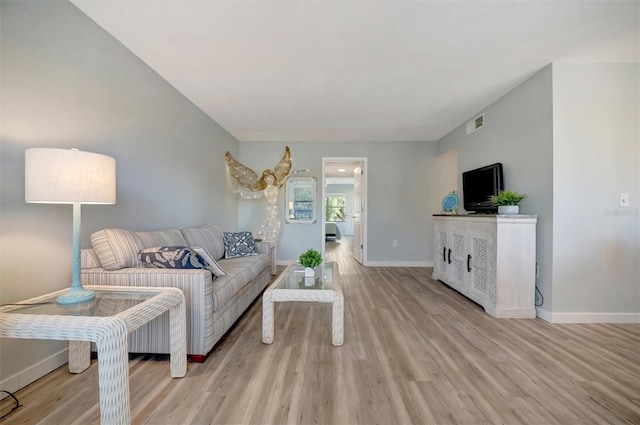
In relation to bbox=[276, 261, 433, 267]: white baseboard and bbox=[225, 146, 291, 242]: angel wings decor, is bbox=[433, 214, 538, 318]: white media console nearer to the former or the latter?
bbox=[276, 261, 433, 267]: white baseboard

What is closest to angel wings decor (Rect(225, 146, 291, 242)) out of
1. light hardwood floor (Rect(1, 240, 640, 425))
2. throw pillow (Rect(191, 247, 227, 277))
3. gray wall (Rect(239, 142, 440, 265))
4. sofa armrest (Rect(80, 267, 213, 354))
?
gray wall (Rect(239, 142, 440, 265))

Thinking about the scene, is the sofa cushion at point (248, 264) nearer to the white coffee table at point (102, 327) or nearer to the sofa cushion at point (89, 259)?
the sofa cushion at point (89, 259)

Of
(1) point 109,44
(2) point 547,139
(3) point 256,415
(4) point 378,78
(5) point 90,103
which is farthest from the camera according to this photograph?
(4) point 378,78

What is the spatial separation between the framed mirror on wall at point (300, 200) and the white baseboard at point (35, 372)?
372cm

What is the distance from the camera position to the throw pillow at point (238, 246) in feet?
10.7

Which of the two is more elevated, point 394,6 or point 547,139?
point 394,6

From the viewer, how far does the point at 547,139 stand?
97.7 inches

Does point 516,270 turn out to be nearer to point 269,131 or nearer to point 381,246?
point 381,246

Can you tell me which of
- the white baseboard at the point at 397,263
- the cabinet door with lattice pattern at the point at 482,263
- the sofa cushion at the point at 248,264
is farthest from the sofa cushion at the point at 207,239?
the cabinet door with lattice pattern at the point at 482,263

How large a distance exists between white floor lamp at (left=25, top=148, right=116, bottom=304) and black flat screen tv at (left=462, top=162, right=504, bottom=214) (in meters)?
3.77

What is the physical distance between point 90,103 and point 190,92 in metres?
1.28

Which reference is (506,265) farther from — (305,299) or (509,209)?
(305,299)

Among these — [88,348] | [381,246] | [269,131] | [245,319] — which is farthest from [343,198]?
[88,348]

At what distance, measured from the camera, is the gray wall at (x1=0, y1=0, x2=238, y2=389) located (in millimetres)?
1453
